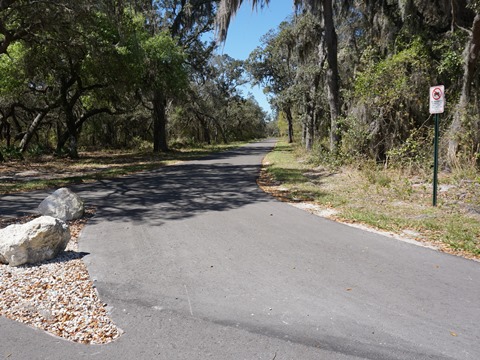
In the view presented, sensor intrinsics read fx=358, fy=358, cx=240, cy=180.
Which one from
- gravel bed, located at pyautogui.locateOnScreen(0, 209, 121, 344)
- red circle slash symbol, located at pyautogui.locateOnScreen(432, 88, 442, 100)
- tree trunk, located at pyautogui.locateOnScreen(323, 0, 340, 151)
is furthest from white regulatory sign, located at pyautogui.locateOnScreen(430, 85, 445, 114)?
gravel bed, located at pyautogui.locateOnScreen(0, 209, 121, 344)

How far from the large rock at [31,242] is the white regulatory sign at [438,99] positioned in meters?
7.13

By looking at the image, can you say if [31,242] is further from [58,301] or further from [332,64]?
[332,64]

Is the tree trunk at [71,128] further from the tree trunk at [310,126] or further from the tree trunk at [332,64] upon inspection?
the tree trunk at [332,64]

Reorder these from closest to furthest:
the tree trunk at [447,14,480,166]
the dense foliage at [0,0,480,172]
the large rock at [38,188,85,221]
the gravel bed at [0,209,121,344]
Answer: the gravel bed at [0,209,121,344] < the large rock at [38,188,85,221] < the tree trunk at [447,14,480,166] < the dense foliage at [0,0,480,172]

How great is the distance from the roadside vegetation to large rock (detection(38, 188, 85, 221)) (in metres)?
4.93

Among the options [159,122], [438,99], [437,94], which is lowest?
[438,99]

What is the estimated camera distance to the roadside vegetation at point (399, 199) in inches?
236

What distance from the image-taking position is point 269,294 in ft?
12.6

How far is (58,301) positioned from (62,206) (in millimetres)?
3847

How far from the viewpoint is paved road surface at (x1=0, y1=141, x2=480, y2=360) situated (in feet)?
9.53

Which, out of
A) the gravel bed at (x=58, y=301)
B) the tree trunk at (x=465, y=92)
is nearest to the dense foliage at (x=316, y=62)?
the tree trunk at (x=465, y=92)

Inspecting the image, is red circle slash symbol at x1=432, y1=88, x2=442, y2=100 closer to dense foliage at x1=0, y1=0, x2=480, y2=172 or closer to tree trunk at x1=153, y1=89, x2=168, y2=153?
dense foliage at x1=0, y1=0, x2=480, y2=172

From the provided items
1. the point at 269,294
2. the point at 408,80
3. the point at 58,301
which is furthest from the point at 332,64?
the point at 58,301

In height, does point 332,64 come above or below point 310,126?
above
